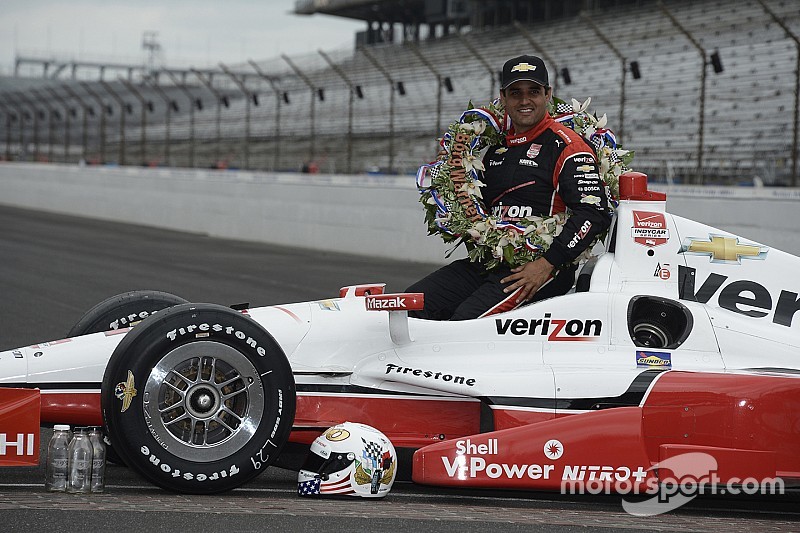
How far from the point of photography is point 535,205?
19.4 ft

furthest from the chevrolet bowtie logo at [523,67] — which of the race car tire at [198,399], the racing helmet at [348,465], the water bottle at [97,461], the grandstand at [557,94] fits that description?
the grandstand at [557,94]

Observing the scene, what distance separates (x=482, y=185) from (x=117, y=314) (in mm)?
2054

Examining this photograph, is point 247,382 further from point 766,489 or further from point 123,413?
point 766,489

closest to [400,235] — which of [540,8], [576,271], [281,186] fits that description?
[281,186]

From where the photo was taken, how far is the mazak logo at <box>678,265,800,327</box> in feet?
18.4

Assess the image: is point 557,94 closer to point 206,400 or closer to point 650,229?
point 650,229

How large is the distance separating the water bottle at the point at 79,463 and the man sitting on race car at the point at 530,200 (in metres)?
1.76

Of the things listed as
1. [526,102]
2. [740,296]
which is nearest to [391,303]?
[526,102]

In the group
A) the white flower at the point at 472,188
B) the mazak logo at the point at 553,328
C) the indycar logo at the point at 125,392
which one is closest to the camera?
the indycar logo at the point at 125,392

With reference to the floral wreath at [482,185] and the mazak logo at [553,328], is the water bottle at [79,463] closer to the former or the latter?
the mazak logo at [553,328]

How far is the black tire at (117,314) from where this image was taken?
19.5 feet

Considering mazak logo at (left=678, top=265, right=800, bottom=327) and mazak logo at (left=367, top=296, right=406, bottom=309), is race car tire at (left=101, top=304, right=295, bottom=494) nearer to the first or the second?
mazak logo at (left=367, top=296, right=406, bottom=309)

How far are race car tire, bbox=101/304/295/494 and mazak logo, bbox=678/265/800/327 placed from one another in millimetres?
2061

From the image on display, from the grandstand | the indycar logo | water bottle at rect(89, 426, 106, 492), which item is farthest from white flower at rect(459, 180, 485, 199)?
the grandstand
